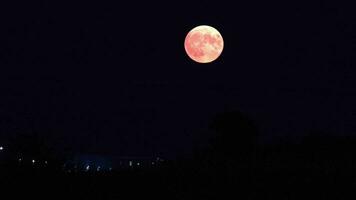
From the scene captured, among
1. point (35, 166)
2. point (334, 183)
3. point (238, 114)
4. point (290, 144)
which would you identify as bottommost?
point (334, 183)

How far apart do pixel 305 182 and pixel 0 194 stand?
289 inches

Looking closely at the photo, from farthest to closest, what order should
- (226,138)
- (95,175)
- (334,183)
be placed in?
(226,138) → (95,175) → (334,183)

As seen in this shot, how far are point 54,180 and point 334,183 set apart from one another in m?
6.88

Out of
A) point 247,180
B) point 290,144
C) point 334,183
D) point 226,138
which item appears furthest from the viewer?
point 226,138

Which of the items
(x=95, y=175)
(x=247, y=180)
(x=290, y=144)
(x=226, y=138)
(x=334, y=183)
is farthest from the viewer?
(x=226, y=138)

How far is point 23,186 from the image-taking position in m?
15.1

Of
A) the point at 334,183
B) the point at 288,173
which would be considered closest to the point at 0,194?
the point at 288,173

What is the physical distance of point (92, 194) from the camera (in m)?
14.9

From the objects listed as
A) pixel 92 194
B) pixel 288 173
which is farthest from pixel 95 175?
pixel 288 173

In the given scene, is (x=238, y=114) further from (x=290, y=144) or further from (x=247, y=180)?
(x=247, y=180)

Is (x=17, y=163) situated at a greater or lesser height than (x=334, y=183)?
greater

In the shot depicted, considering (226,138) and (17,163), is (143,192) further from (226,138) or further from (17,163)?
(226,138)

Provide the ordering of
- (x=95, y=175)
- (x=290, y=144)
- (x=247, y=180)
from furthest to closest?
(x=290, y=144), (x=95, y=175), (x=247, y=180)

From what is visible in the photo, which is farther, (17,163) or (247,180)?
(17,163)
